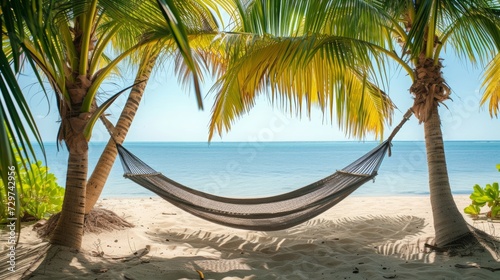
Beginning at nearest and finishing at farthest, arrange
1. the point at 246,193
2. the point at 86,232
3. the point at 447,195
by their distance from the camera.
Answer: the point at 447,195 < the point at 86,232 < the point at 246,193

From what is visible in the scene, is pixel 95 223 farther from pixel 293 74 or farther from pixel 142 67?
pixel 293 74

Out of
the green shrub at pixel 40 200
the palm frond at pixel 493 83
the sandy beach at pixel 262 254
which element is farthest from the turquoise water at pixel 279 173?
the sandy beach at pixel 262 254

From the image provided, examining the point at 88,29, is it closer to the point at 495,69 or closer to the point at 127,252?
the point at 127,252

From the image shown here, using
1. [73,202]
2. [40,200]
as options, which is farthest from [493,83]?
[40,200]

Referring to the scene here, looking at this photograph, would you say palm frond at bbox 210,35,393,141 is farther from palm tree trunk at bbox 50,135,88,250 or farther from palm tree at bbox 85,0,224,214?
palm tree trunk at bbox 50,135,88,250

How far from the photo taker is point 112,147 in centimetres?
306

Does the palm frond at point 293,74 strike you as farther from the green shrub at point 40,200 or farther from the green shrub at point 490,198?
the green shrub at point 40,200

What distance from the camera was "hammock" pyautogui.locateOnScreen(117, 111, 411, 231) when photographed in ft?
8.01

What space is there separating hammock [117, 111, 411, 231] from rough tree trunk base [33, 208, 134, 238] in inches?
25.4

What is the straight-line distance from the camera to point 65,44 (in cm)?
232

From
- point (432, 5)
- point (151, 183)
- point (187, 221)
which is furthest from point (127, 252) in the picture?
point (432, 5)

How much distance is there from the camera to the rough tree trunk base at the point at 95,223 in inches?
110

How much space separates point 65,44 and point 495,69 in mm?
2668

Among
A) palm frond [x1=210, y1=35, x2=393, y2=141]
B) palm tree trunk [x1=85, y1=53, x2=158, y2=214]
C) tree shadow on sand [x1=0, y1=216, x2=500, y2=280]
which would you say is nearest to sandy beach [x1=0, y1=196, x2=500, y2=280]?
tree shadow on sand [x1=0, y1=216, x2=500, y2=280]
